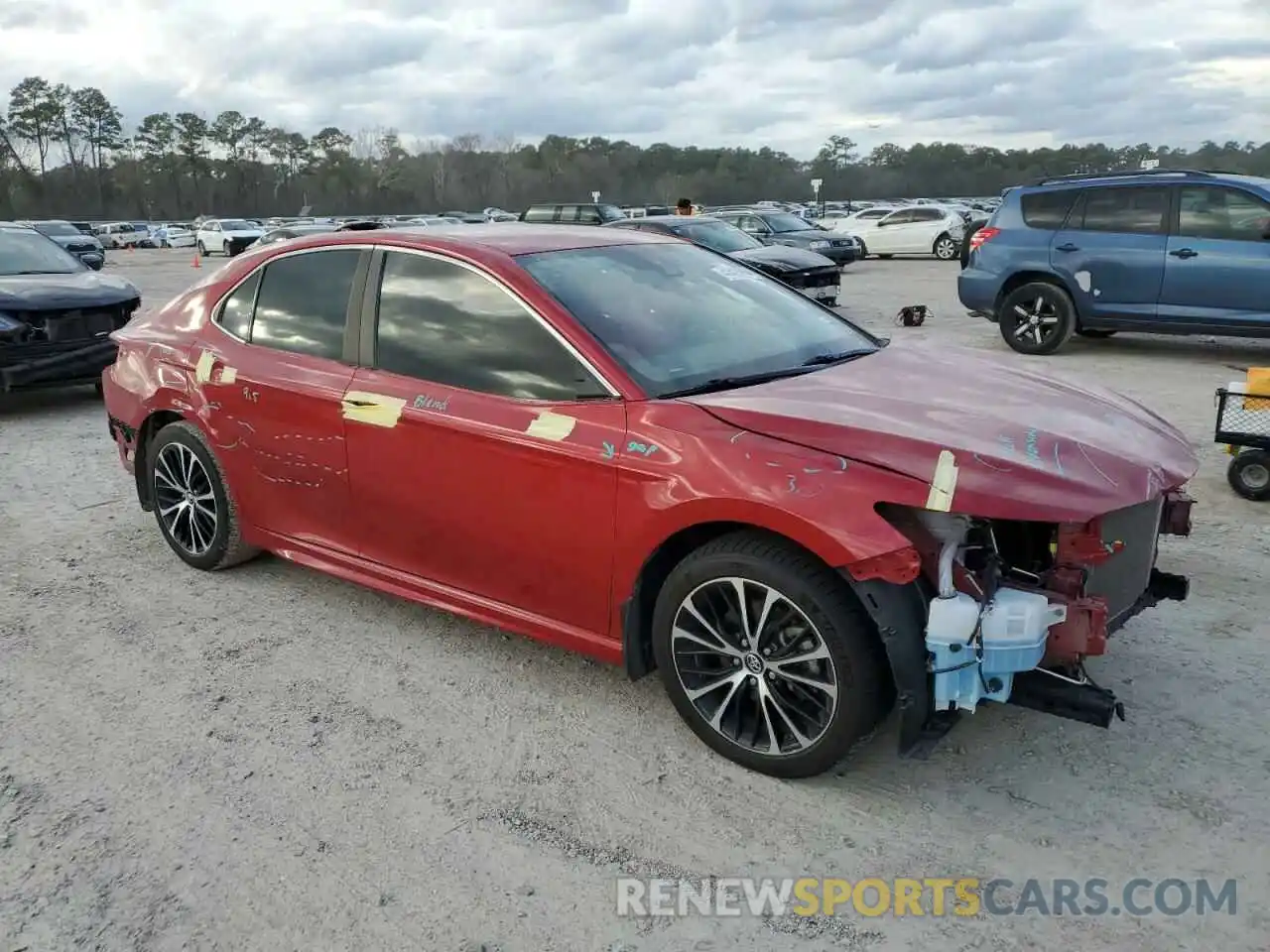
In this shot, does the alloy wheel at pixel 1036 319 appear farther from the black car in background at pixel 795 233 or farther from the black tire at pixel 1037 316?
the black car in background at pixel 795 233

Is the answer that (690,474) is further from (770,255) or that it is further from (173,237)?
(173,237)

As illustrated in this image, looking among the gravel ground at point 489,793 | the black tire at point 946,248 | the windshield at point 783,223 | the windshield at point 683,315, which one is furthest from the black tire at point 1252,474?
the black tire at point 946,248

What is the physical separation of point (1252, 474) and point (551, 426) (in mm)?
4311

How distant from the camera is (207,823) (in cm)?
300

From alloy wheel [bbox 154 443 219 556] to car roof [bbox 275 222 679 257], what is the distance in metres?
1.17

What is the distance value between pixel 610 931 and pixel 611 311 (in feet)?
6.71

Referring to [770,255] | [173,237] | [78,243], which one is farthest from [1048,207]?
[173,237]

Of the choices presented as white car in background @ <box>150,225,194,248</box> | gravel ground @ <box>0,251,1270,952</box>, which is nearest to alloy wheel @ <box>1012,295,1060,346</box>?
gravel ground @ <box>0,251,1270,952</box>

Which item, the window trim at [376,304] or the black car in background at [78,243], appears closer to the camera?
the window trim at [376,304]

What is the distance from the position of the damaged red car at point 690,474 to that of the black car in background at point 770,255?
925 cm

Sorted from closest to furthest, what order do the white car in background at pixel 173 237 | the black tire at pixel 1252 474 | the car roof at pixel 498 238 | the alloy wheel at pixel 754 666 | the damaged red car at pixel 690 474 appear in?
the damaged red car at pixel 690 474, the alloy wheel at pixel 754 666, the car roof at pixel 498 238, the black tire at pixel 1252 474, the white car in background at pixel 173 237

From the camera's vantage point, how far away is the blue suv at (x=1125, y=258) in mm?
9586

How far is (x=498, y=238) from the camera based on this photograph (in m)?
4.07

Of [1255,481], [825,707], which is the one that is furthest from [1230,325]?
[825,707]
